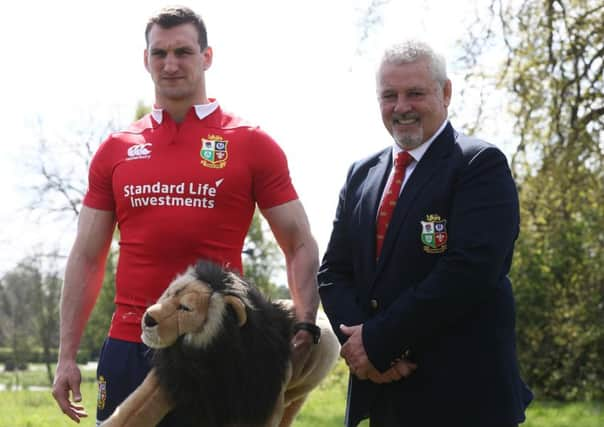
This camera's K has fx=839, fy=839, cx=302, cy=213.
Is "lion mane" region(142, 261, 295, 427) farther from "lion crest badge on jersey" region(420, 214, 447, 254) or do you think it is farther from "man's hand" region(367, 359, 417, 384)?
"lion crest badge on jersey" region(420, 214, 447, 254)

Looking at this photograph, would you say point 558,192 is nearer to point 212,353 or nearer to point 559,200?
point 559,200

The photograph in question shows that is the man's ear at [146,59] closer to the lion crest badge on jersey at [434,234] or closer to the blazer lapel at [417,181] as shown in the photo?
the blazer lapel at [417,181]

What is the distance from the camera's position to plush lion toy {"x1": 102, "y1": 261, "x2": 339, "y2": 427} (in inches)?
120

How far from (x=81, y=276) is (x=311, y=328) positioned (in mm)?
1165

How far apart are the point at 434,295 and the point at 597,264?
31.3ft

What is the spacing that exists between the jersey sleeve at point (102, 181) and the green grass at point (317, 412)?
16.2ft

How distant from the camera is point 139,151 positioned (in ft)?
12.2

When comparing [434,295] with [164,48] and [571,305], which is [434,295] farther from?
[571,305]

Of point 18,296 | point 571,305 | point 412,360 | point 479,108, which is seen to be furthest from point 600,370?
point 18,296

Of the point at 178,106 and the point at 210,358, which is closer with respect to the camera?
the point at 210,358

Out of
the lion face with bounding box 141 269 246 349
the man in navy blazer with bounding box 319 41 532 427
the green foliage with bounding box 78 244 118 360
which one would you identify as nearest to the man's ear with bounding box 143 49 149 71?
the man in navy blazer with bounding box 319 41 532 427

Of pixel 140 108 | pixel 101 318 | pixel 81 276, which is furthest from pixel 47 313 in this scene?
pixel 81 276

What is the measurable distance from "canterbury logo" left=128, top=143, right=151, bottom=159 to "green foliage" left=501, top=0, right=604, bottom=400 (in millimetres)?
8085

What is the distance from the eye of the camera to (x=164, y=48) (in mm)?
3652
